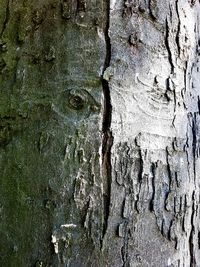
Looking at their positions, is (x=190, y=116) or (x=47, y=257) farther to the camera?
(x=190, y=116)

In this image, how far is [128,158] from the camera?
0.87m

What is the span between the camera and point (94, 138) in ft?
2.81

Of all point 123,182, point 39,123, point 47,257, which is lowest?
point 47,257

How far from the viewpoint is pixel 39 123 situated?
34.6 inches

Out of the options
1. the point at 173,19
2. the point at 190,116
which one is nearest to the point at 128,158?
the point at 190,116

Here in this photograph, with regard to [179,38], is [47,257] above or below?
below

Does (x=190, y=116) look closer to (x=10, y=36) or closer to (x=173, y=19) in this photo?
(x=173, y=19)

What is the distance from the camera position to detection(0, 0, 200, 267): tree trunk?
0.85 meters

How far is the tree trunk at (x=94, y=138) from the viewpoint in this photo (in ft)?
2.80

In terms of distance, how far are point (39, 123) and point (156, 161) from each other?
222 millimetres

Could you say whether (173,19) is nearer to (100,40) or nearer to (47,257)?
(100,40)

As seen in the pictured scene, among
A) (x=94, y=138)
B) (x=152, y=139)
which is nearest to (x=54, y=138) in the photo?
(x=94, y=138)

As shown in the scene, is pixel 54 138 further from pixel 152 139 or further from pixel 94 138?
pixel 152 139

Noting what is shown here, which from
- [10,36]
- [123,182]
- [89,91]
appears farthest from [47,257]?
[10,36]
